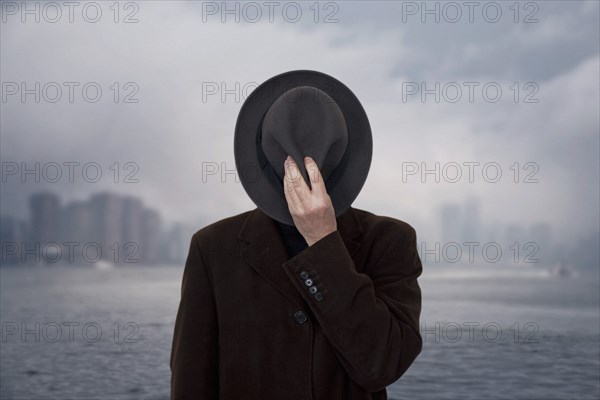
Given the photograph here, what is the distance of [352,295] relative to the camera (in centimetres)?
141

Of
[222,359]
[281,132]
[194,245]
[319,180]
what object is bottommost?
[222,359]

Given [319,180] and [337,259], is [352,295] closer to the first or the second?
[337,259]

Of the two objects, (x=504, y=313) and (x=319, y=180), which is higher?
(x=319, y=180)

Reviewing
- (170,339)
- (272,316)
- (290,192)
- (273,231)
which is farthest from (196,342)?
(170,339)

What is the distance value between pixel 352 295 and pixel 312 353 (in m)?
0.23

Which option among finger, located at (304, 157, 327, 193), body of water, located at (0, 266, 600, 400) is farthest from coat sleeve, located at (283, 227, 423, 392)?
body of water, located at (0, 266, 600, 400)

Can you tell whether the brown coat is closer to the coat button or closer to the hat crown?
the coat button

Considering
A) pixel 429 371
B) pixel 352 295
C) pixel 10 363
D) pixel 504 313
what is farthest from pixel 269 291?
pixel 504 313

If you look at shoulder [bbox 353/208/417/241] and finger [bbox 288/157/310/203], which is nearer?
finger [bbox 288/157/310/203]

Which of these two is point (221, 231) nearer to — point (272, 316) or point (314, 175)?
point (272, 316)

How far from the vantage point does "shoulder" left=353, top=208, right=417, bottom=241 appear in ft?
5.33

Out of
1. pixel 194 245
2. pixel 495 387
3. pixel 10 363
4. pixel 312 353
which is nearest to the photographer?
pixel 312 353

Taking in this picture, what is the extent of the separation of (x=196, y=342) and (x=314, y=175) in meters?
0.50

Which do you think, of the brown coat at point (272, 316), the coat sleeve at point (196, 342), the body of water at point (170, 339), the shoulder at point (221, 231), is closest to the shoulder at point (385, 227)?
the brown coat at point (272, 316)
